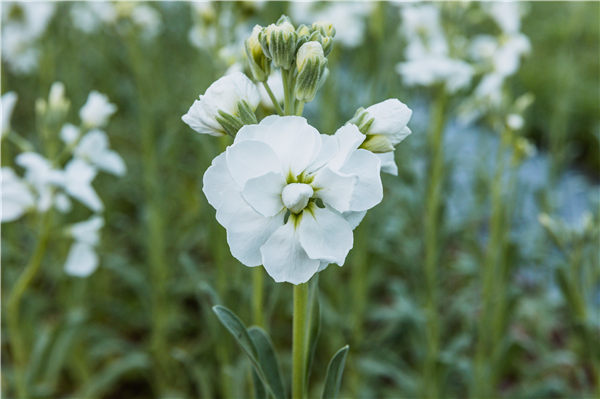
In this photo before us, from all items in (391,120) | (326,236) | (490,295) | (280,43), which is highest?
(280,43)

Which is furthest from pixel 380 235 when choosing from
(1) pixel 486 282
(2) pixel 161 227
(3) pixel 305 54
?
(3) pixel 305 54

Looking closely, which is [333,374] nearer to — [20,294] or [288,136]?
[288,136]

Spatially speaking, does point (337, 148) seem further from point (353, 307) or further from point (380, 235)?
point (380, 235)

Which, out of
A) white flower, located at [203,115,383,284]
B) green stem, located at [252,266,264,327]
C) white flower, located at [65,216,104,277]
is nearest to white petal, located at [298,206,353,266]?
white flower, located at [203,115,383,284]

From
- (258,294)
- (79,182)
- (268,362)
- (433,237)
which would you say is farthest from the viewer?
(433,237)

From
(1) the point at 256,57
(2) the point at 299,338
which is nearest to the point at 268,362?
(2) the point at 299,338

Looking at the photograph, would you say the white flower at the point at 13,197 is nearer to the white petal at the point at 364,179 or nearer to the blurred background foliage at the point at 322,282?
the blurred background foliage at the point at 322,282
